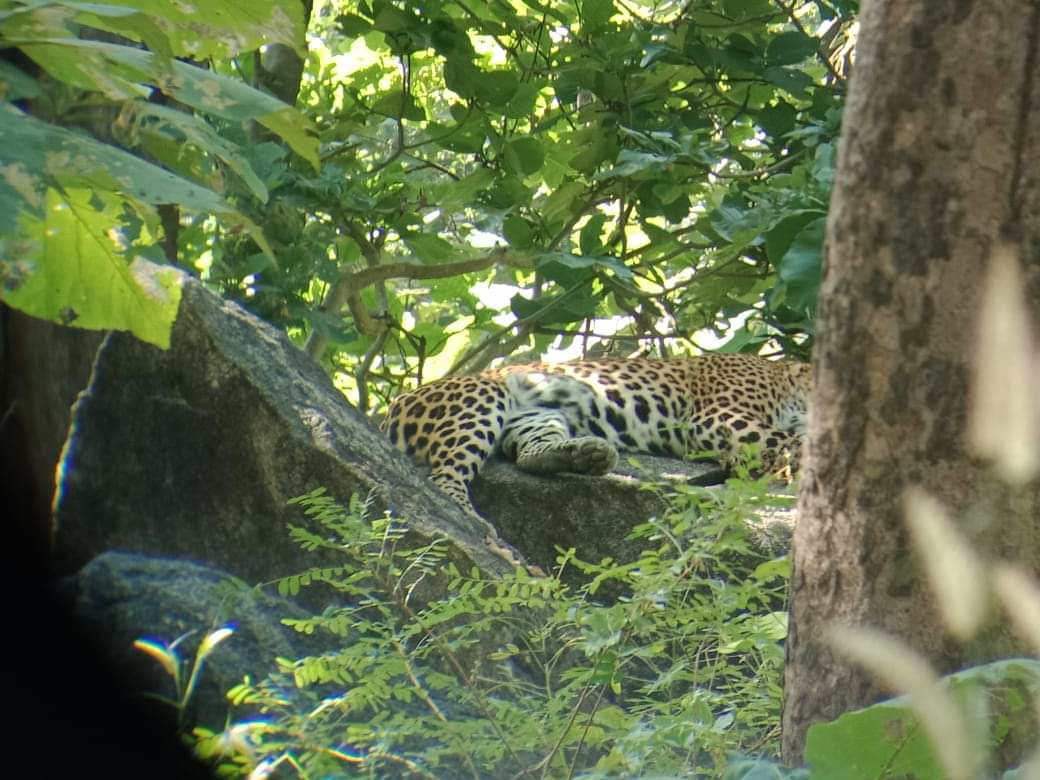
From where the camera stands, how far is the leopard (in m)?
7.23

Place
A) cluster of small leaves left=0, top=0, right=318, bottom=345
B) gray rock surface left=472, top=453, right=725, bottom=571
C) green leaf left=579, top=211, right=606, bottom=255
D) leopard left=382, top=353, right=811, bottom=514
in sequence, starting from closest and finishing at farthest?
cluster of small leaves left=0, top=0, right=318, bottom=345
gray rock surface left=472, top=453, right=725, bottom=571
green leaf left=579, top=211, right=606, bottom=255
leopard left=382, top=353, right=811, bottom=514

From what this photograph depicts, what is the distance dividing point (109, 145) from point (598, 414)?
6.93 m

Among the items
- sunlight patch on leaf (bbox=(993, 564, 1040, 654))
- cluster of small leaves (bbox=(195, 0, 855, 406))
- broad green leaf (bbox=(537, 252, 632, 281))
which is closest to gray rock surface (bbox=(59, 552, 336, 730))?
sunlight patch on leaf (bbox=(993, 564, 1040, 654))

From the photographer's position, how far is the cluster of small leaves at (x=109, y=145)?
1.45m

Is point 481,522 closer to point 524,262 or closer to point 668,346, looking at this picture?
point 524,262

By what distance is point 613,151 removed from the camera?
306 inches

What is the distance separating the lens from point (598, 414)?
857 cm

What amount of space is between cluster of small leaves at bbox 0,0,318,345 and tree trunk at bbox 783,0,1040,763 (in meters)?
0.81

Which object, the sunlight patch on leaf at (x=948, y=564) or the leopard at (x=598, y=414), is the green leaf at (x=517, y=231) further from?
the sunlight patch on leaf at (x=948, y=564)

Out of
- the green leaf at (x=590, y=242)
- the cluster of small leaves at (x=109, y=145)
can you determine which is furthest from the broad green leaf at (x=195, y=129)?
the green leaf at (x=590, y=242)

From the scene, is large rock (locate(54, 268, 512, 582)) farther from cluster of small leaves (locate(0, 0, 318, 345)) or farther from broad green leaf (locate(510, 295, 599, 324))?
broad green leaf (locate(510, 295, 599, 324))

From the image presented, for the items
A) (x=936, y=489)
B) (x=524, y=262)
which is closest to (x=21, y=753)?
(x=936, y=489)

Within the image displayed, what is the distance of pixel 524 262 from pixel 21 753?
576cm

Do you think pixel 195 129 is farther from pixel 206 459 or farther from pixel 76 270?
pixel 206 459
